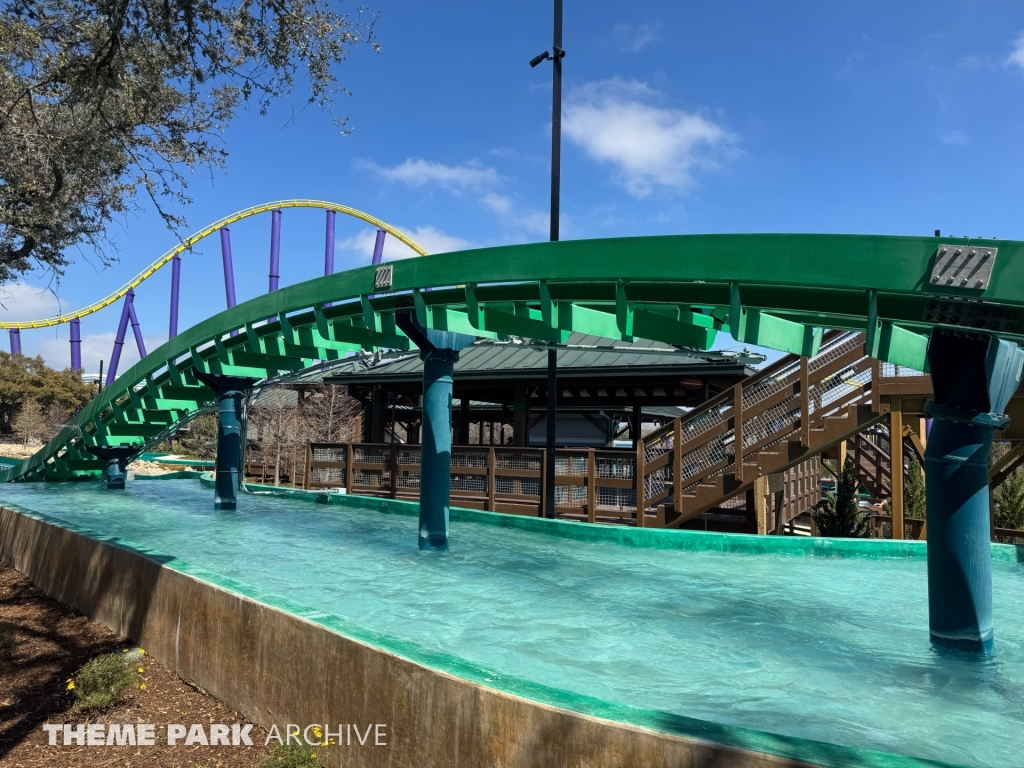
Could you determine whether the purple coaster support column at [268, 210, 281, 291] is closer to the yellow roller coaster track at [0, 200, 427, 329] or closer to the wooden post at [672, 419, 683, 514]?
the yellow roller coaster track at [0, 200, 427, 329]

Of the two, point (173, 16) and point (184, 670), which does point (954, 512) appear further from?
point (173, 16)

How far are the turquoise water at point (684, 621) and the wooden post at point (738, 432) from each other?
1.83 metres

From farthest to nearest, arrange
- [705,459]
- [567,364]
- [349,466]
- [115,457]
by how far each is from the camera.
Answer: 1. [115,457]
2. [567,364]
3. [349,466]
4. [705,459]

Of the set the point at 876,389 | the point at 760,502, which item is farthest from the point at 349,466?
the point at 876,389

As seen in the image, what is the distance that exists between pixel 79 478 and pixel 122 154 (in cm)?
1175

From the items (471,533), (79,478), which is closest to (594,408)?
(471,533)

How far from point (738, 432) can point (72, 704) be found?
882 centimetres

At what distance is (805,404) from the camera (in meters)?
10.3

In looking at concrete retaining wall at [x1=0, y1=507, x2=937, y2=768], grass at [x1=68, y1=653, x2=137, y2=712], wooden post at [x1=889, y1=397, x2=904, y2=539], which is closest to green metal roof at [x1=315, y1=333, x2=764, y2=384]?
wooden post at [x1=889, y1=397, x2=904, y2=539]

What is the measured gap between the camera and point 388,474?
1609 centimetres

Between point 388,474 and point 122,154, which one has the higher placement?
point 122,154

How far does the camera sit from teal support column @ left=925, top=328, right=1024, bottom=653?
4863 mm

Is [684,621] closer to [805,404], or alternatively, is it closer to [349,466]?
[805,404]

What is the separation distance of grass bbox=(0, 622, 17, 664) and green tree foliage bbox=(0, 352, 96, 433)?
47698 millimetres
